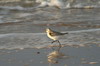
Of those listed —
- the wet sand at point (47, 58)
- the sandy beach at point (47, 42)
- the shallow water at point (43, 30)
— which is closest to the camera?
the wet sand at point (47, 58)

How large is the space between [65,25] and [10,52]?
4.74 metres

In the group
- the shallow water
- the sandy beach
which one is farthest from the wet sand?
the shallow water

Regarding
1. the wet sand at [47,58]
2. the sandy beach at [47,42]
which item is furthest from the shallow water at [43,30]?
the wet sand at [47,58]

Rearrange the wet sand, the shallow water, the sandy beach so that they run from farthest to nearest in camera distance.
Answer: the shallow water, the sandy beach, the wet sand

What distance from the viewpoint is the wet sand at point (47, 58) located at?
23.9 ft

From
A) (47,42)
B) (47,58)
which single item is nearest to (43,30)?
(47,42)

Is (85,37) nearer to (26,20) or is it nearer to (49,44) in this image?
(49,44)

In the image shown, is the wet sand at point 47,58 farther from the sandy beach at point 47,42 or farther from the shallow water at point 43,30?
the shallow water at point 43,30

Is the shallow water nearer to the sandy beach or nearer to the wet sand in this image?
the sandy beach

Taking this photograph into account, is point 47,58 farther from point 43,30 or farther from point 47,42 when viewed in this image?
point 43,30

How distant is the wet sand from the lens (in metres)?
7.28

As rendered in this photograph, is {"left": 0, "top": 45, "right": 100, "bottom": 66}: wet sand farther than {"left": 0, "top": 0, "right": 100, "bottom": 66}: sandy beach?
No

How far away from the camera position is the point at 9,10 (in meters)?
18.8

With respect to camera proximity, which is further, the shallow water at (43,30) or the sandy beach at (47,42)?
the shallow water at (43,30)
